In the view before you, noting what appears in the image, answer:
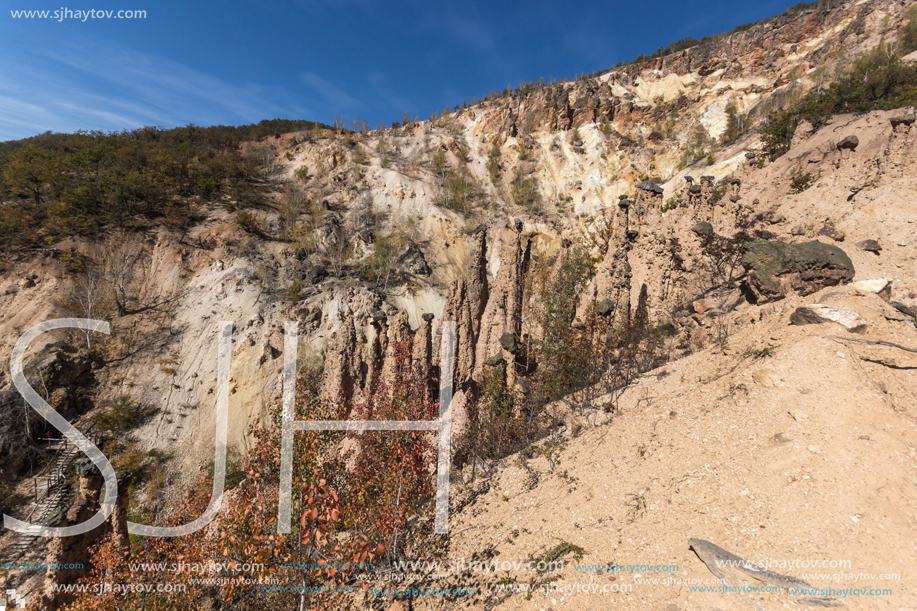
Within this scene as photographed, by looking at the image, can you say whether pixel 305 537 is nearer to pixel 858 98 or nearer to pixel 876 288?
pixel 876 288

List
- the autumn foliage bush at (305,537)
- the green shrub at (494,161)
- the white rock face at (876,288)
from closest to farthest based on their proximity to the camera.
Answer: the autumn foliage bush at (305,537) < the white rock face at (876,288) < the green shrub at (494,161)

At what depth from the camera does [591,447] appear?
8898mm

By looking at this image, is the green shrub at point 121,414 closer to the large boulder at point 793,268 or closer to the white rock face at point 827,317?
the white rock face at point 827,317

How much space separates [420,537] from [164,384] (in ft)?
71.5

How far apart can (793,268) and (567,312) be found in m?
11.9

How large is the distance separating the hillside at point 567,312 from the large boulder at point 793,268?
0.06m

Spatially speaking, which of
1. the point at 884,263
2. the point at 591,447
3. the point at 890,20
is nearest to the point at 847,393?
the point at 591,447

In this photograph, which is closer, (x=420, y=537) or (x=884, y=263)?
(x=420, y=537)

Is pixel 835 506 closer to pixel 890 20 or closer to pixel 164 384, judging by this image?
pixel 164 384

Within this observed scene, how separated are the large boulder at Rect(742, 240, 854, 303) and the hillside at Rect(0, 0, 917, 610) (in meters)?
0.06

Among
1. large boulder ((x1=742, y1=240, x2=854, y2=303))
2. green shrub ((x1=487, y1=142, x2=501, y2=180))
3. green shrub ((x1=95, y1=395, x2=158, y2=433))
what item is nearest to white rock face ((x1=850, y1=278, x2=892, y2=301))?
large boulder ((x1=742, y1=240, x2=854, y2=303))

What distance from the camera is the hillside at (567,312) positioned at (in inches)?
227

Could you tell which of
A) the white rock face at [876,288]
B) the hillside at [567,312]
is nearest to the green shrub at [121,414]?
the hillside at [567,312]

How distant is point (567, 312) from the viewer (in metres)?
20.7
